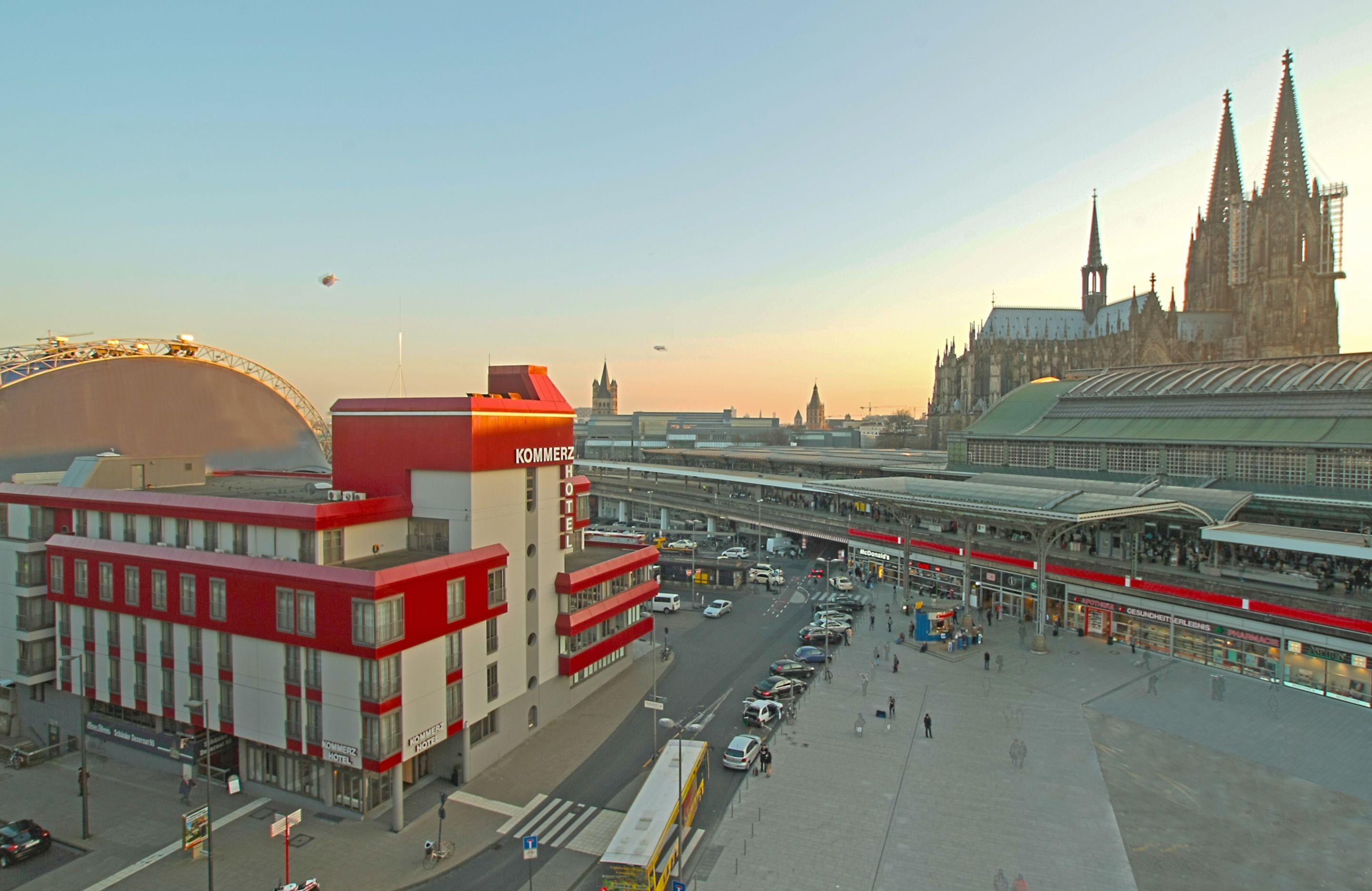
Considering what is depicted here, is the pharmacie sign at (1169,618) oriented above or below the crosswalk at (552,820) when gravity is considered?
above

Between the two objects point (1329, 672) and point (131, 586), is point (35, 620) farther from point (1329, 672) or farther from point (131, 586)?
point (1329, 672)

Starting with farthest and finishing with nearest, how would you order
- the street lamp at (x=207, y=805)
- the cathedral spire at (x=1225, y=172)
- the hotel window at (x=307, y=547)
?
the cathedral spire at (x=1225, y=172) < the hotel window at (x=307, y=547) < the street lamp at (x=207, y=805)

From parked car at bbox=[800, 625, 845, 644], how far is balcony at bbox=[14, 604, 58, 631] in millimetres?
33207

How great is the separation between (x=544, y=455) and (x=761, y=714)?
13171mm

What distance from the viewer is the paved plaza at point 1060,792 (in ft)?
58.7

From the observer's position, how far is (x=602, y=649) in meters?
32.1

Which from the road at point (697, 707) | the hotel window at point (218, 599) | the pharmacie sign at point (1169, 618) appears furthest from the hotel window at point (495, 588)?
the pharmacie sign at point (1169, 618)

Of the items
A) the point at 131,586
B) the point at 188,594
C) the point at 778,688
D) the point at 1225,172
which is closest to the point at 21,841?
the point at 188,594

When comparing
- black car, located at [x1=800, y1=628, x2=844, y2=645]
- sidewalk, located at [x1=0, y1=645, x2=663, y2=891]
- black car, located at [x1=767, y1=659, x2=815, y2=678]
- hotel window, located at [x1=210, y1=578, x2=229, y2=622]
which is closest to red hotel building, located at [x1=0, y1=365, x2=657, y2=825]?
hotel window, located at [x1=210, y1=578, x2=229, y2=622]

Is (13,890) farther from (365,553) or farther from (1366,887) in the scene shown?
(1366,887)

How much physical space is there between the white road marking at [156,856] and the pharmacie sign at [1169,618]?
123 ft

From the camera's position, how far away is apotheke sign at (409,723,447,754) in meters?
21.5

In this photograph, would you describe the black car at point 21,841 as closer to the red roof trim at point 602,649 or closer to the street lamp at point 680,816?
the red roof trim at point 602,649

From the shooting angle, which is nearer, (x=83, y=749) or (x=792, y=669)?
(x=83, y=749)
